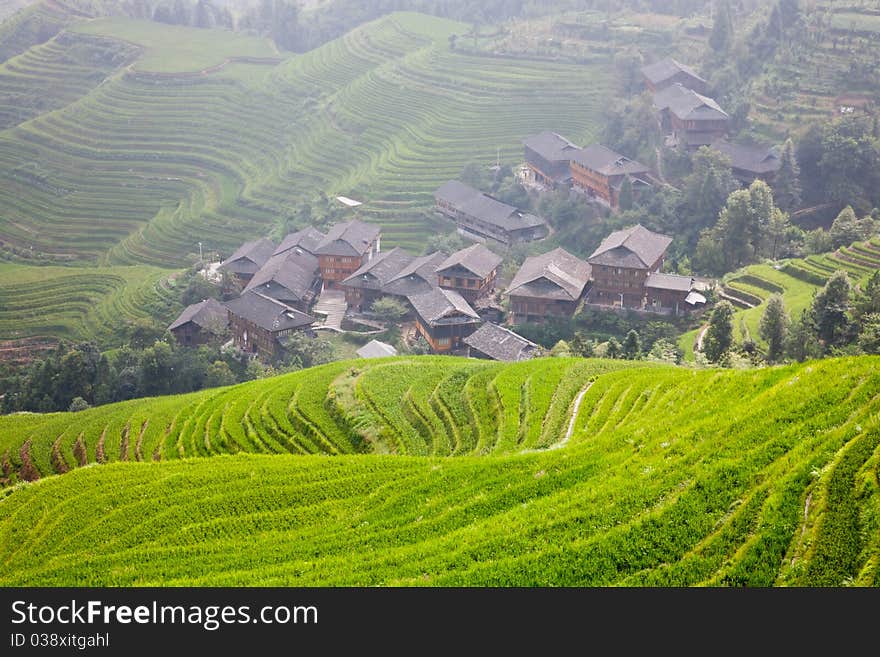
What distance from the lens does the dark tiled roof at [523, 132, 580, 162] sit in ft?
143

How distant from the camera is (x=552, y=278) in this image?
1329 inches

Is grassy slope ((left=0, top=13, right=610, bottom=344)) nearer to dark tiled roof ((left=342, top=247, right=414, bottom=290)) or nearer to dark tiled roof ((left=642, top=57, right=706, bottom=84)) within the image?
dark tiled roof ((left=642, top=57, right=706, bottom=84))

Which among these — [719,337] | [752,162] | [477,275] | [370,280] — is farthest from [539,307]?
[752,162]

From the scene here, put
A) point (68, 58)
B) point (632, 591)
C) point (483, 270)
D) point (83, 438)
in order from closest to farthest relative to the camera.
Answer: point (632, 591) → point (83, 438) → point (483, 270) → point (68, 58)

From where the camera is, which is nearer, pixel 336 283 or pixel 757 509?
pixel 757 509

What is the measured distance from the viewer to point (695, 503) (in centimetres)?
1045

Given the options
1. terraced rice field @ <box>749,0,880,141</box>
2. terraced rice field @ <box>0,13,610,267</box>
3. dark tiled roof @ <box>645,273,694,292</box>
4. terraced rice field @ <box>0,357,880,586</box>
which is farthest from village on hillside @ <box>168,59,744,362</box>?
terraced rice field @ <box>0,357,880,586</box>

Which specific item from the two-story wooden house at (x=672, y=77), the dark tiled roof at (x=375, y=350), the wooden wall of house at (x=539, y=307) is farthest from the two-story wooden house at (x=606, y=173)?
the dark tiled roof at (x=375, y=350)

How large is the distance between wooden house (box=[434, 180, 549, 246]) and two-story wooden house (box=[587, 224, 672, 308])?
6.87 metres

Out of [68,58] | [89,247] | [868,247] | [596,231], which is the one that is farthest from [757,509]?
[68,58]

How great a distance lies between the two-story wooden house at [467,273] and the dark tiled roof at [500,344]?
450 centimetres

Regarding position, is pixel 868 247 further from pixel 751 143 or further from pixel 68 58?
pixel 68 58

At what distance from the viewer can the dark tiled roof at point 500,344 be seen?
2953 cm

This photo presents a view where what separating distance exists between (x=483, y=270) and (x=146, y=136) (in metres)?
28.6
